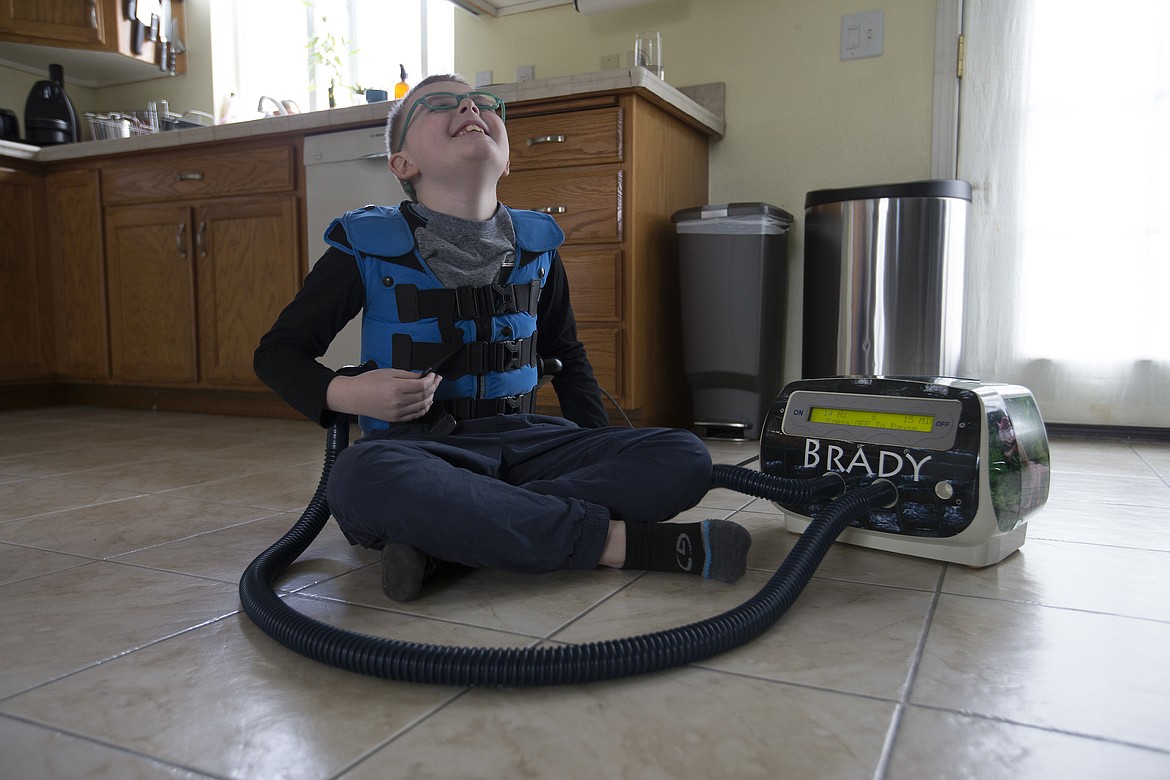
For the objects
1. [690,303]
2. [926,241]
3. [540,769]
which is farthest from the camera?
[690,303]

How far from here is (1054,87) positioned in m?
2.38

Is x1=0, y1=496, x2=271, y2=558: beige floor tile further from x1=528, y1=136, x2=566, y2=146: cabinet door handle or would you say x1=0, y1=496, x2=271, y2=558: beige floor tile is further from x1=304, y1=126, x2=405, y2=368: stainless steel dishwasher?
x1=528, y1=136, x2=566, y2=146: cabinet door handle

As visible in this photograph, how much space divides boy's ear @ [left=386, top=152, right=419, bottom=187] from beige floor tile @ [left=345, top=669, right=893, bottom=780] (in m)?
0.80

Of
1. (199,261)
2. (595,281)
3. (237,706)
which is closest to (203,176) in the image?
(199,261)

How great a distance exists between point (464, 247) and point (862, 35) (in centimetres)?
185

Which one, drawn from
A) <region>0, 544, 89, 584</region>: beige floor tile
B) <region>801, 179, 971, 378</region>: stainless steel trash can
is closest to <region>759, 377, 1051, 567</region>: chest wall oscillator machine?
<region>0, 544, 89, 584</region>: beige floor tile

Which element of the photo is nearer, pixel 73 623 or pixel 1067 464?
pixel 73 623

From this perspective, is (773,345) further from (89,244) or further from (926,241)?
(89,244)

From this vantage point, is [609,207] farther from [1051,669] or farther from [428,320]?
[1051,669]

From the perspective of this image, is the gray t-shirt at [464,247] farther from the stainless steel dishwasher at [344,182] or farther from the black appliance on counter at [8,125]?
the black appliance on counter at [8,125]

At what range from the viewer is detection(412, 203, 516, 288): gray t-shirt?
1190 millimetres

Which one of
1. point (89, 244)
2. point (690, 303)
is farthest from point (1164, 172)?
point (89, 244)

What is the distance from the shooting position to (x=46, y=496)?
163 centimetres

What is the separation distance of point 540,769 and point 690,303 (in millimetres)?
1881
